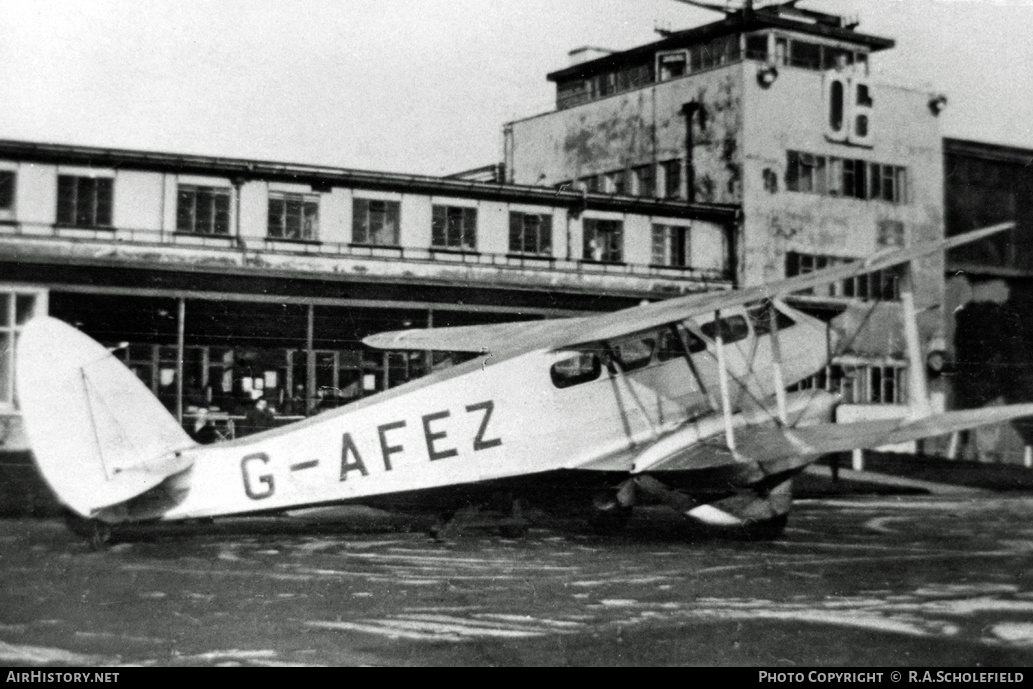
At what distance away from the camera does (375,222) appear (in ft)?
53.1

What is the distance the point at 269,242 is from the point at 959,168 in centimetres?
962

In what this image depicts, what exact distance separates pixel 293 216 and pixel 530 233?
13.4 ft

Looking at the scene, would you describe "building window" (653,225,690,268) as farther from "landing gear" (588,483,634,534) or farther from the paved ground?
the paved ground

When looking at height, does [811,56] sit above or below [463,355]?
above

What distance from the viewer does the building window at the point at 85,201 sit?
36.5 ft

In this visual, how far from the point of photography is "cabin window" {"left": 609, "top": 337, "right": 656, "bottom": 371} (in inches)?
332

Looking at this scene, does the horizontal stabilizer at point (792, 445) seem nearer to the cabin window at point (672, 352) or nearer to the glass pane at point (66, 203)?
the cabin window at point (672, 352)

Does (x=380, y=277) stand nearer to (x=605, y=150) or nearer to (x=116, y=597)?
(x=605, y=150)

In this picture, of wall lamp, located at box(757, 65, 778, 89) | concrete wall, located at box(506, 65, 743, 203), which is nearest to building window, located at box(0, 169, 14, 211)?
concrete wall, located at box(506, 65, 743, 203)

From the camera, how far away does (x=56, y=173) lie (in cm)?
970

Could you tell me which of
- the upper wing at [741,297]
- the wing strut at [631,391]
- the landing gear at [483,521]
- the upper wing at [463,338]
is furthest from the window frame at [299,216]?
the upper wing at [741,297]
